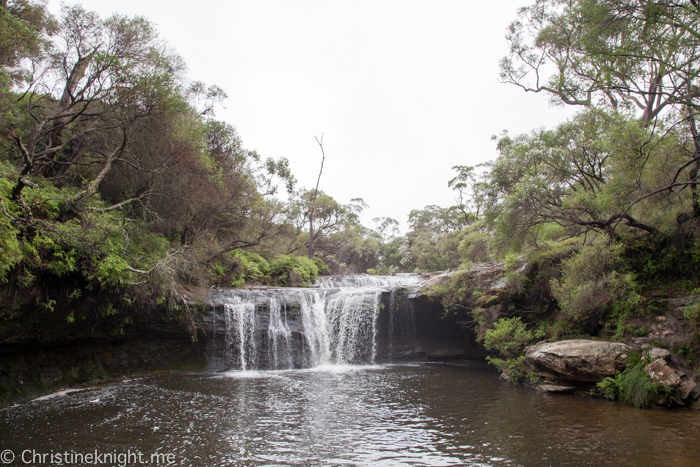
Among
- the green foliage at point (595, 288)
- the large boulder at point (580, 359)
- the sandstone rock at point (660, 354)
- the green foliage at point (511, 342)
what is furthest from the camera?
the green foliage at point (511, 342)

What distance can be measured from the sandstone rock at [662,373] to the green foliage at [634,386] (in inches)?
3.8

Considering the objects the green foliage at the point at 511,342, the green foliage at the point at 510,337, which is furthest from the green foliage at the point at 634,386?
the green foliage at the point at 510,337

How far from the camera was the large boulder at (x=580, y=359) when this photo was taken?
9.20m

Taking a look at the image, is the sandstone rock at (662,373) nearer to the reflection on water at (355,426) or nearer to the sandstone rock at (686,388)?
the sandstone rock at (686,388)

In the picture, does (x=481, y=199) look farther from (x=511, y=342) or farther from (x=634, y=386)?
(x=634, y=386)

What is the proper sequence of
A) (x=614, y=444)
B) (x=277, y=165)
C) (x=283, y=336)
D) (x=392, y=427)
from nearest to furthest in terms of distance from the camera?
1. (x=614, y=444)
2. (x=392, y=427)
3. (x=283, y=336)
4. (x=277, y=165)

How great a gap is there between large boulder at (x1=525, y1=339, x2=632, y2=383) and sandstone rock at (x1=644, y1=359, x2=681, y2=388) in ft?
2.34

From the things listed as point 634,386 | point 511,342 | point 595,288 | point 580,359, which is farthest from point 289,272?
point 634,386

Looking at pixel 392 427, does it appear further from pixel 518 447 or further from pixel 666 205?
pixel 666 205

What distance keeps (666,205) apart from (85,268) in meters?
15.1

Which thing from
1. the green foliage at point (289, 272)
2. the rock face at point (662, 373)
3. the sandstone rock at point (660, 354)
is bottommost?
the rock face at point (662, 373)

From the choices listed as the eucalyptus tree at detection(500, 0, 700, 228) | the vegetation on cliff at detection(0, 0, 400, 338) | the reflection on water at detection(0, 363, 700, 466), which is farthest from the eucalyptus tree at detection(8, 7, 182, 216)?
the eucalyptus tree at detection(500, 0, 700, 228)

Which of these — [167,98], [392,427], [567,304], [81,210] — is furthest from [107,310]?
[567,304]

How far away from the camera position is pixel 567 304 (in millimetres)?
11180
